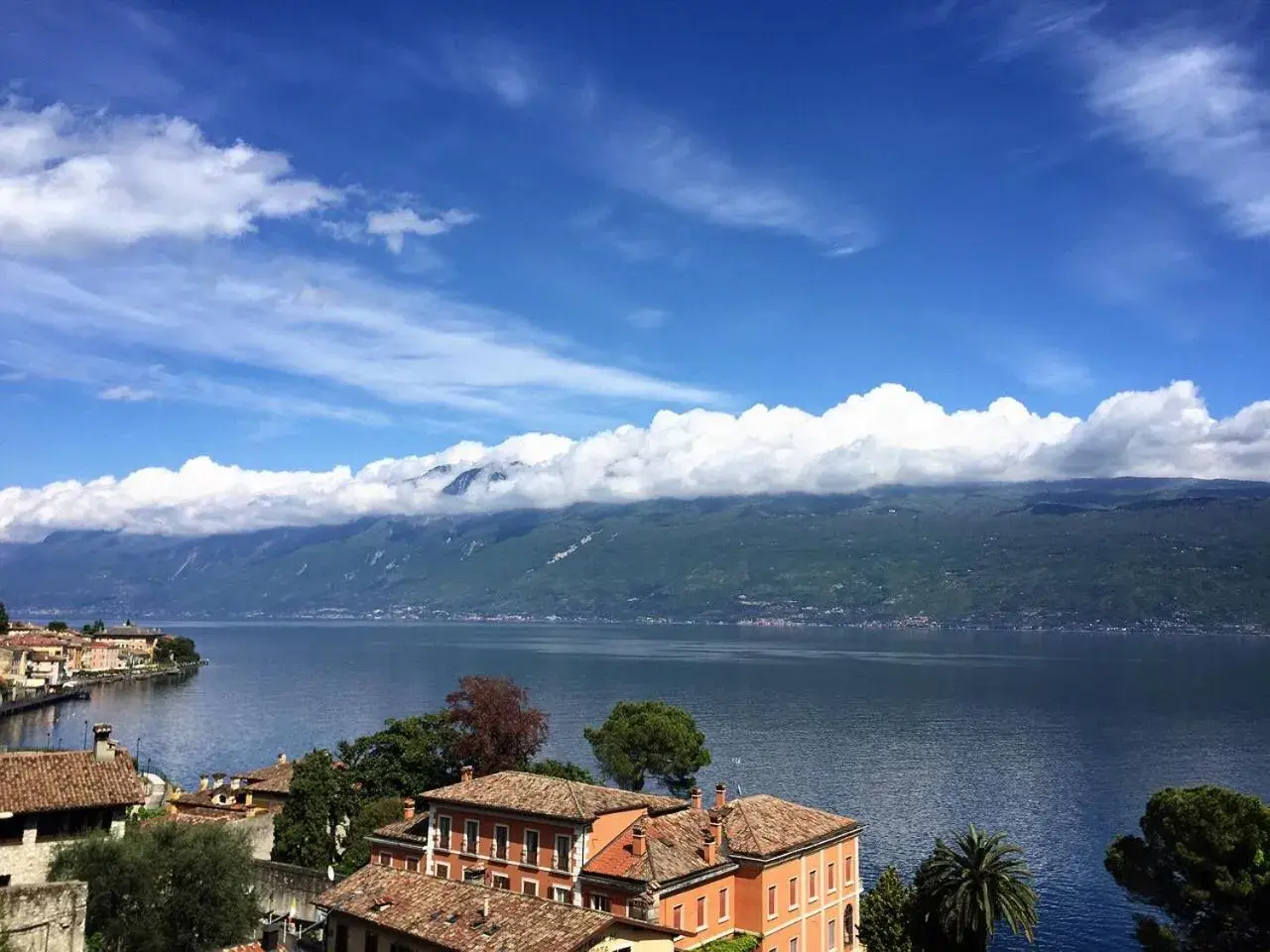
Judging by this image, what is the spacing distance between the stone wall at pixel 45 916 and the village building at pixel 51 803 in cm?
574

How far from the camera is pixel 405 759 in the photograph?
66938mm

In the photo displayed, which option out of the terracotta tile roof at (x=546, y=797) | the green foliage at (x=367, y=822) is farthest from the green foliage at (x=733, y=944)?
the green foliage at (x=367, y=822)

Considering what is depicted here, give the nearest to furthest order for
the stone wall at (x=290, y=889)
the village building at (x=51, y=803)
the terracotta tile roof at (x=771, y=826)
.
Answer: the village building at (x=51, y=803) → the terracotta tile roof at (x=771, y=826) → the stone wall at (x=290, y=889)

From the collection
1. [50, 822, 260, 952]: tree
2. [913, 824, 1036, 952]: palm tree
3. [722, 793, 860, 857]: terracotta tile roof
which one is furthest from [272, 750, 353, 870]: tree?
[913, 824, 1036, 952]: palm tree

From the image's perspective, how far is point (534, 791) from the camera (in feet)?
151

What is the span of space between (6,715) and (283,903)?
131852mm

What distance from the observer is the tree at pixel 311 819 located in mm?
58531

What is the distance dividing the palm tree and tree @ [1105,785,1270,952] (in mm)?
6623

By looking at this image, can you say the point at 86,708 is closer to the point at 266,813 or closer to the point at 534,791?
the point at 266,813

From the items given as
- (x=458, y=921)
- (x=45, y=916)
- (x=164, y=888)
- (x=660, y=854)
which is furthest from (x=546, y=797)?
(x=45, y=916)

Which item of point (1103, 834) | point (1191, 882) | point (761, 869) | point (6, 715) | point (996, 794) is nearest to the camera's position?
point (761, 869)

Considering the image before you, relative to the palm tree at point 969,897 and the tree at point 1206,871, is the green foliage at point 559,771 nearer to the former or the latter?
the palm tree at point 969,897

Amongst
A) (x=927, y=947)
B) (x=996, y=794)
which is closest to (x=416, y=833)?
(x=927, y=947)

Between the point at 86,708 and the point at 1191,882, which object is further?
the point at 86,708
